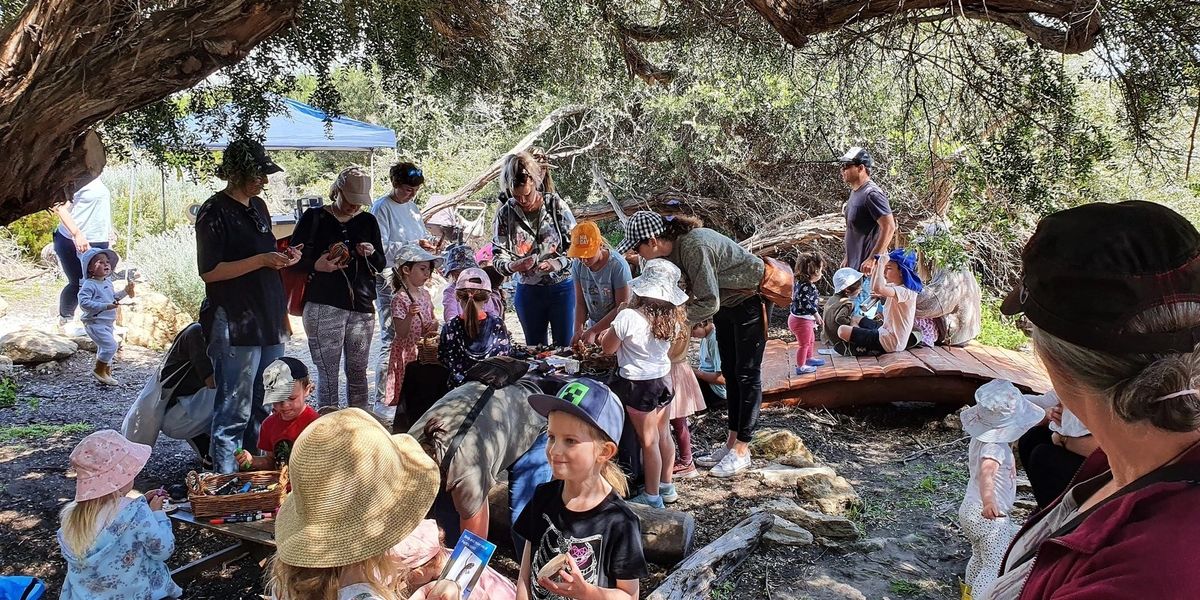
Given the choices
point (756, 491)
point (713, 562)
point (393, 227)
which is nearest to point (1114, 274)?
point (713, 562)

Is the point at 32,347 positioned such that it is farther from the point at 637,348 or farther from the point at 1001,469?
the point at 1001,469

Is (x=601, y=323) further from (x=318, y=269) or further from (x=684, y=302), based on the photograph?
(x=318, y=269)

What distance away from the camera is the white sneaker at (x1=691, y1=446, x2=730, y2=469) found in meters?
5.34

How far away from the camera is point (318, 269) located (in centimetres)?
504

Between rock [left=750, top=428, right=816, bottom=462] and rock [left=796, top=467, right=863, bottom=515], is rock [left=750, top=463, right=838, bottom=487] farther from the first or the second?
rock [left=750, top=428, right=816, bottom=462]

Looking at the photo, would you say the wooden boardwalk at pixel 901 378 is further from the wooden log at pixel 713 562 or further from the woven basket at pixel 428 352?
the woven basket at pixel 428 352

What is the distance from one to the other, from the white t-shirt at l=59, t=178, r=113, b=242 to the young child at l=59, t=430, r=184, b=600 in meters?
5.71

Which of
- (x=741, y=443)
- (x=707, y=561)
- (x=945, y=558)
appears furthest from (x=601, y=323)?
(x=945, y=558)

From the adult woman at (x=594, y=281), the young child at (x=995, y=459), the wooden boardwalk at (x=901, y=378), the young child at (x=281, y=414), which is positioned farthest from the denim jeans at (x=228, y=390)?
the wooden boardwalk at (x=901, y=378)

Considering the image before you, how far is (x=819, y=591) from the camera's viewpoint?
3762 mm

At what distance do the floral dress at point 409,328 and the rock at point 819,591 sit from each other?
261 cm

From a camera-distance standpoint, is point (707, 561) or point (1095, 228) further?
point (707, 561)

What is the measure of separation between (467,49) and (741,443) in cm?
297

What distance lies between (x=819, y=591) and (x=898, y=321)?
351cm
